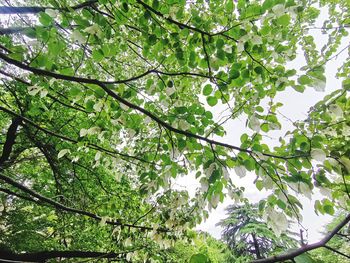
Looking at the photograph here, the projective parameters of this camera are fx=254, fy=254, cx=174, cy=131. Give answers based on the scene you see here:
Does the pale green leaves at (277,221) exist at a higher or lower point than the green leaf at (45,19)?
lower

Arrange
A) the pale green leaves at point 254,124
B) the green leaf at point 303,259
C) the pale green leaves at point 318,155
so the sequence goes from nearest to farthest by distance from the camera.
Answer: the green leaf at point 303,259 < the pale green leaves at point 318,155 < the pale green leaves at point 254,124

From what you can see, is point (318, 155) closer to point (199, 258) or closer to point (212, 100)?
point (212, 100)

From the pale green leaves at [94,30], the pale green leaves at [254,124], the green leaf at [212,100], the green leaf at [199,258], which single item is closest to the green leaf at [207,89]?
the green leaf at [212,100]

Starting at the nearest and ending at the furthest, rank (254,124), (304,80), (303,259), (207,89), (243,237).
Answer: (303,259), (304,80), (254,124), (207,89), (243,237)

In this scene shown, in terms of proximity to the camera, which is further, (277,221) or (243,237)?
(243,237)

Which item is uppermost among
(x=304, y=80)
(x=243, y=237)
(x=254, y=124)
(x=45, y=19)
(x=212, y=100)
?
(x=243, y=237)

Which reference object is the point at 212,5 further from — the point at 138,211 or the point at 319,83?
the point at 138,211

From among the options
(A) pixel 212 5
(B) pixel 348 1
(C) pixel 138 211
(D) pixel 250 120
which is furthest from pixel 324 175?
(C) pixel 138 211

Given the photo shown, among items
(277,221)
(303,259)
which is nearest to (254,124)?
(277,221)

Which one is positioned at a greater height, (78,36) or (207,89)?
(78,36)

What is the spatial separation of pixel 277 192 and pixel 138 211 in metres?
4.04

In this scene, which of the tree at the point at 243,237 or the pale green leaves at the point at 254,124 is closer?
the pale green leaves at the point at 254,124

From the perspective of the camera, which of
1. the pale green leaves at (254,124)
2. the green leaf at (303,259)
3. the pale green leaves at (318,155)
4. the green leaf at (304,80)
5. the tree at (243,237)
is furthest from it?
the tree at (243,237)

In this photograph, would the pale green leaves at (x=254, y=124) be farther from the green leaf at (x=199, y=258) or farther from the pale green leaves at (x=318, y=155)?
the green leaf at (x=199, y=258)
